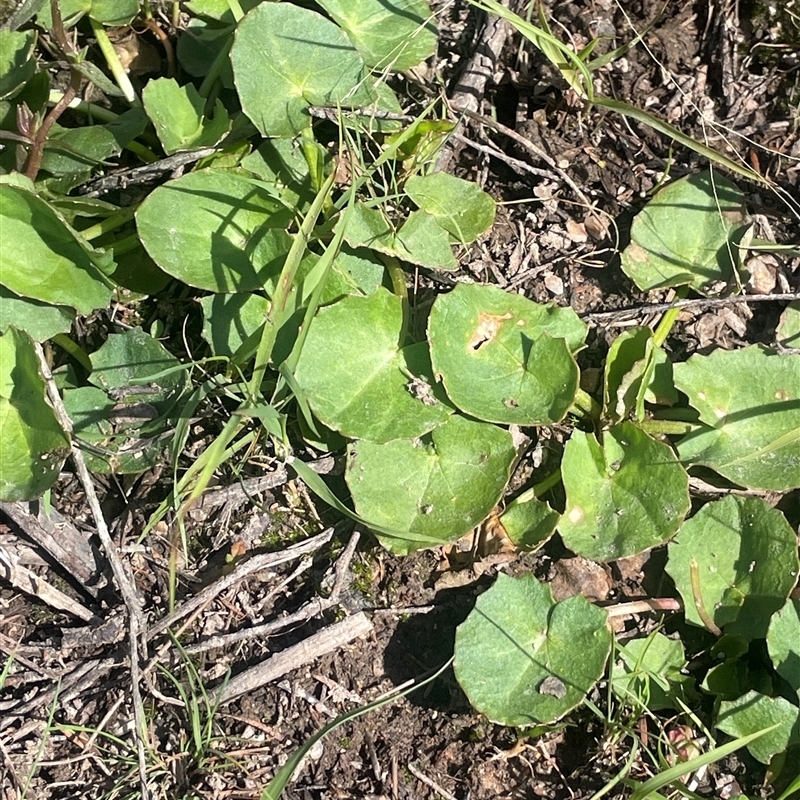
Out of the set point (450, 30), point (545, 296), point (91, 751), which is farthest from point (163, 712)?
point (450, 30)

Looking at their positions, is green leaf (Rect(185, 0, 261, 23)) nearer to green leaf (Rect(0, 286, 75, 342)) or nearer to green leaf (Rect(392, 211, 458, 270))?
green leaf (Rect(392, 211, 458, 270))

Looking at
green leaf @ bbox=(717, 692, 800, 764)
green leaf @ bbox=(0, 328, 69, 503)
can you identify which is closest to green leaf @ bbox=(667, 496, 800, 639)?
green leaf @ bbox=(717, 692, 800, 764)

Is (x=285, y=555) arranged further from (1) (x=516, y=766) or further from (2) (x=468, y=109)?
(2) (x=468, y=109)

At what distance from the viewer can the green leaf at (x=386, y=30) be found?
1.63 meters

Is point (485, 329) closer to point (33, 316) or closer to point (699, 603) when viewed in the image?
point (699, 603)

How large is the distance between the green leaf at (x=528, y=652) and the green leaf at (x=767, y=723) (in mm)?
269

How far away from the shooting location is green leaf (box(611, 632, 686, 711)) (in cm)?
147

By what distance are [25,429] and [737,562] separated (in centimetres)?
135

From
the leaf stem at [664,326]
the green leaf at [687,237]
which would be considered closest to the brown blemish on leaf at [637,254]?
the green leaf at [687,237]

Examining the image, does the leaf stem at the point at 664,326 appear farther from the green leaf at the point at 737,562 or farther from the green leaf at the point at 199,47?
the green leaf at the point at 199,47

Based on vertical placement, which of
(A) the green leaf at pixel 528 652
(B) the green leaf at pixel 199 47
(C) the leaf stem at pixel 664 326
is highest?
(B) the green leaf at pixel 199 47

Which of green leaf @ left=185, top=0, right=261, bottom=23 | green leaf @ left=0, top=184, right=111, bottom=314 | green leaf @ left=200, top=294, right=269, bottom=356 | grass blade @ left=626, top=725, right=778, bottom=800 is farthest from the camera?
green leaf @ left=185, top=0, right=261, bottom=23

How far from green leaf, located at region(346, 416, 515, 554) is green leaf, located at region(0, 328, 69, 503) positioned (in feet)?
1.76

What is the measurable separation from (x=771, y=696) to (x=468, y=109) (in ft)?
4.32
